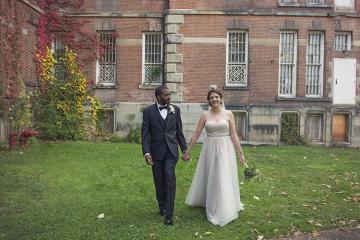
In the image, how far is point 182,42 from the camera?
56.6ft

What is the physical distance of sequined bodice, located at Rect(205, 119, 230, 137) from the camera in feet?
22.3

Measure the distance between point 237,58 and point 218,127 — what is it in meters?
11.4

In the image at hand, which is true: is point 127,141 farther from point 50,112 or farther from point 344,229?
point 344,229

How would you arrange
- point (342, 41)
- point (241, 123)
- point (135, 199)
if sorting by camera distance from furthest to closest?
point (342, 41) < point (241, 123) < point (135, 199)

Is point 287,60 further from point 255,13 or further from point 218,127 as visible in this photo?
point 218,127

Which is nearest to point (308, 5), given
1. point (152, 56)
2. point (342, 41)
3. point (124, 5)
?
point (342, 41)

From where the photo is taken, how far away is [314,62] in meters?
17.9

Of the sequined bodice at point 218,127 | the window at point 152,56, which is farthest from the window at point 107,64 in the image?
the sequined bodice at point 218,127

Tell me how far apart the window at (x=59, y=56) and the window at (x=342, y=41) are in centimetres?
1155

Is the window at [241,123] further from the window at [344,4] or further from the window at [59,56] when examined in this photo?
the window at [59,56]

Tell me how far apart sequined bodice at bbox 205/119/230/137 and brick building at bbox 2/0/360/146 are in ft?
34.3

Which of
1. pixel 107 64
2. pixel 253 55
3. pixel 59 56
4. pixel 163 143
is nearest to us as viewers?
pixel 163 143

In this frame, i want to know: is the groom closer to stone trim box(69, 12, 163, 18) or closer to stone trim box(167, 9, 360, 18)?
stone trim box(167, 9, 360, 18)

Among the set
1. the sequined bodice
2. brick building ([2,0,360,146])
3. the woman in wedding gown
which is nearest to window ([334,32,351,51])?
brick building ([2,0,360,146])
